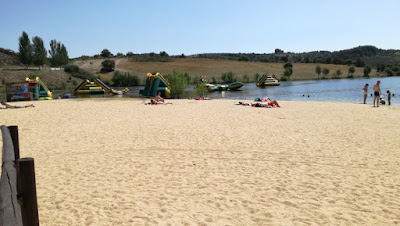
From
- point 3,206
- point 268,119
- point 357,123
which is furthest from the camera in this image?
point 268,119

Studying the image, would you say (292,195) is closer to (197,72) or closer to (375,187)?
(375,187)

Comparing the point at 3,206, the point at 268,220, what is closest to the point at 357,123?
the point at 268,220

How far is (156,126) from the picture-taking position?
1155cm

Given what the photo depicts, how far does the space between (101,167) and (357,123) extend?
34.1 feet

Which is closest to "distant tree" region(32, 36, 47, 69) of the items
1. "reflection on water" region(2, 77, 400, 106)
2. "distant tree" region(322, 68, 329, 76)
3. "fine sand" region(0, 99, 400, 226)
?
"reflection on water" region(2, 77, 400, 106)

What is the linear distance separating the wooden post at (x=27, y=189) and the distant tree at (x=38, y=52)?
71.1 metres

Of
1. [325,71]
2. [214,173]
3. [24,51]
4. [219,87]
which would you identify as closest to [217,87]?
[219,87]

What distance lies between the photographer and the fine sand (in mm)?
4367

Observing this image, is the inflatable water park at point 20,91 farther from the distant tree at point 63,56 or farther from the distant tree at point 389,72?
the distant tree at point 389,72

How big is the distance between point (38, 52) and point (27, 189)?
72.5 metres

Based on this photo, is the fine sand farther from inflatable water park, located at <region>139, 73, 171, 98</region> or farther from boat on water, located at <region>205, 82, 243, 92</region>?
boat on water, located at <region>205, 82, 243, 92</region>

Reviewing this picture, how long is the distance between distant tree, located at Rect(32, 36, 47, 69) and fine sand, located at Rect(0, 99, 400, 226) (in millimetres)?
61156

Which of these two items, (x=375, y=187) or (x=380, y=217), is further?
(x=375, y=187)

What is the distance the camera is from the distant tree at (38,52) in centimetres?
6506
